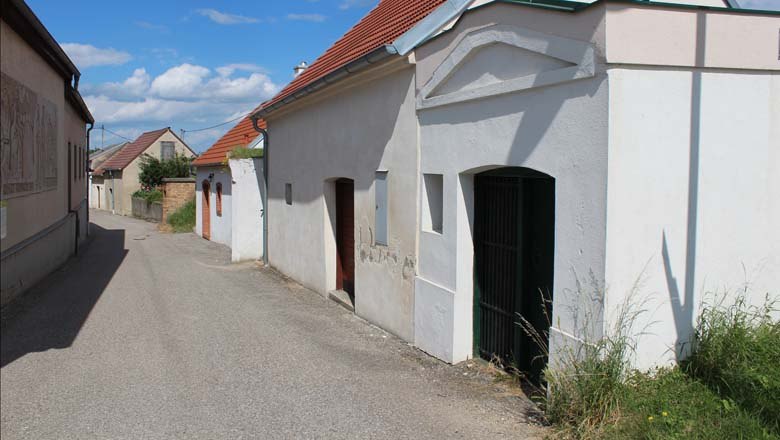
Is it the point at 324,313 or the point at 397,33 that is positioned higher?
the point at 397,33

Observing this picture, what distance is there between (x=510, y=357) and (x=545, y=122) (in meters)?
2.45

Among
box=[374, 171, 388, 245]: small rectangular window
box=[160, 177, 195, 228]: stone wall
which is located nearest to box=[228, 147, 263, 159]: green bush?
box=[374, 171, 388, 245]: small rectangular window

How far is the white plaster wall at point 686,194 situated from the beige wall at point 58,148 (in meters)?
6.75

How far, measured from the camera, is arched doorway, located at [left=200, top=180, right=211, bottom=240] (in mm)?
23331

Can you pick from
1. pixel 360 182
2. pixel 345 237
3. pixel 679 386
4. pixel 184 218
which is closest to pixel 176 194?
pixel 184 218

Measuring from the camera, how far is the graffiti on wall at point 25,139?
8125mm

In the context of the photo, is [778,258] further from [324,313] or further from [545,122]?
[324,313]

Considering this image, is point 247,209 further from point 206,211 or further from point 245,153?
point 206,211

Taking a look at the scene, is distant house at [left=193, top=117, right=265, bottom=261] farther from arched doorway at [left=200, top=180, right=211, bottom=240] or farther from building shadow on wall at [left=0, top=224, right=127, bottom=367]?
building shadow on wall at [left=0, top=224, right=127, bottom=367]

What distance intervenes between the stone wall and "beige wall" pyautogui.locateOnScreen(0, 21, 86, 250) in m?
13.1

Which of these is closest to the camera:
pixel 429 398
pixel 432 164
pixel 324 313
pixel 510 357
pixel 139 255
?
pixel 429 398

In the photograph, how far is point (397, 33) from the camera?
913 centimetres

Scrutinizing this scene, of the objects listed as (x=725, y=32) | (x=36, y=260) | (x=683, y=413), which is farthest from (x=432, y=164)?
(x=36, y=260)

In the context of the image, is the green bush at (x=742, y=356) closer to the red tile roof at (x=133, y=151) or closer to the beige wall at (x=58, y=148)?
the beige wall at (x=58, y=148)
